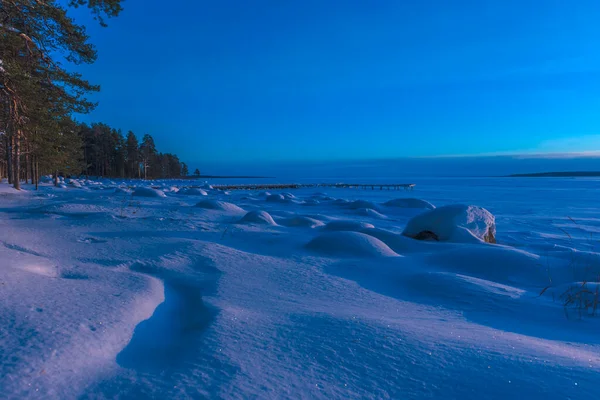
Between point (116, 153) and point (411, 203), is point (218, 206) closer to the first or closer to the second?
point (411, 203)

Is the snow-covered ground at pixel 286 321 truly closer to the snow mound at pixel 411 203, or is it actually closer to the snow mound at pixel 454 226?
the snow mound at pixel 454 226

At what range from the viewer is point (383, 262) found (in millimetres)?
4762

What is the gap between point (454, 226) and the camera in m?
7.41

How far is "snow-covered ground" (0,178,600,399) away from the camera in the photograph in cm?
158

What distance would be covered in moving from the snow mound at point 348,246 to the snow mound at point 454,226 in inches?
99.8

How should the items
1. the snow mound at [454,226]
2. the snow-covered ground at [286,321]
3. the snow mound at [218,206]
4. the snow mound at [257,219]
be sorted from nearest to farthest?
the snow-covered ground at [286,321] < the snow mound at [454,226] < the snow mound at [257,219] < the snow mound at [218,206]

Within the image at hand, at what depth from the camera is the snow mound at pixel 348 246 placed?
519 cm

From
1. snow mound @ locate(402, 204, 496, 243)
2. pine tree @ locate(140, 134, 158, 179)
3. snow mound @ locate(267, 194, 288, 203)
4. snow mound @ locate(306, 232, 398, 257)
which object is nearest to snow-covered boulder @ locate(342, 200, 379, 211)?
snow mound @ locate(267, 194, 288, 203)

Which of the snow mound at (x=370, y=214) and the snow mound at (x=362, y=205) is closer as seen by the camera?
the snow mound at (x=370, y=214)

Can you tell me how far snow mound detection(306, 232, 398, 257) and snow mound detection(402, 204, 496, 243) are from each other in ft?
8.32

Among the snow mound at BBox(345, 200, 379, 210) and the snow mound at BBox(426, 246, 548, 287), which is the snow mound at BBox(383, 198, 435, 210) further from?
the snow mound at BBox(426, 246, 548, 287)

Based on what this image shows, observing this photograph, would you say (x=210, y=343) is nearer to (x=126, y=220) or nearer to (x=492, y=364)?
(x=492, y=364)

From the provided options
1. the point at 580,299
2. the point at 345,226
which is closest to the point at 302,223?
the point at 345,226

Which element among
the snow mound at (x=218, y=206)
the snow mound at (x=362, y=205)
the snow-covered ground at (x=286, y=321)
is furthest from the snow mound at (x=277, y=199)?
the snow-covered ground at (x=286, y=321)
